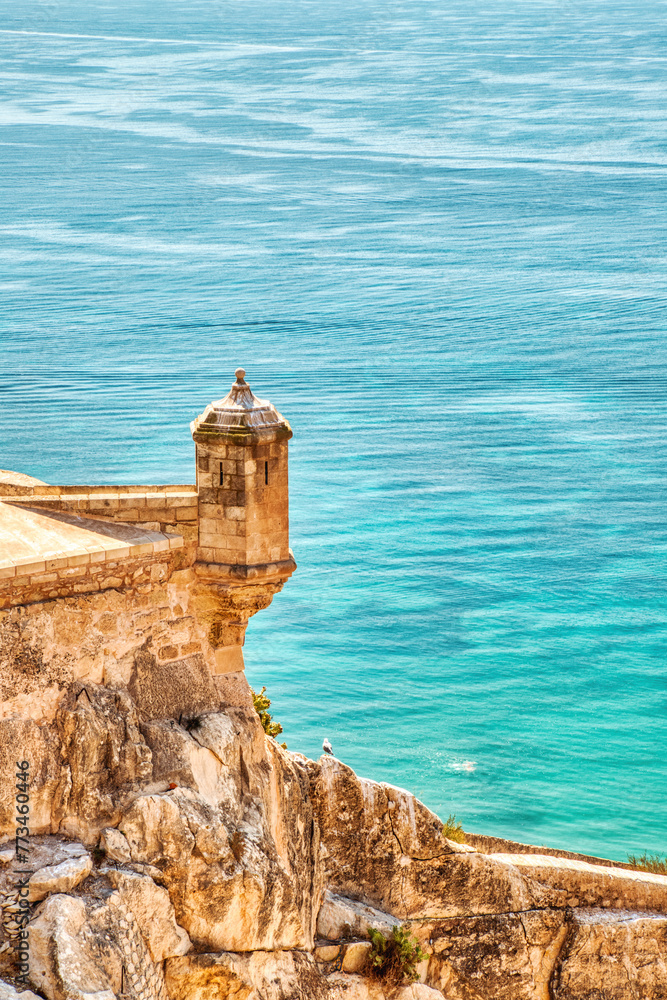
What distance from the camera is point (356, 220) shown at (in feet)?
422

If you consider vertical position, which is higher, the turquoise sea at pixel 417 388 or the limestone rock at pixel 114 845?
the turquoise sea at pixel 417 388

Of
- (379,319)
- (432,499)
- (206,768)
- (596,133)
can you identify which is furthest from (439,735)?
(596,133)

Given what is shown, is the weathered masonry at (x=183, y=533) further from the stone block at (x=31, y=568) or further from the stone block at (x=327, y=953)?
the stone block at (x=327, y=953)

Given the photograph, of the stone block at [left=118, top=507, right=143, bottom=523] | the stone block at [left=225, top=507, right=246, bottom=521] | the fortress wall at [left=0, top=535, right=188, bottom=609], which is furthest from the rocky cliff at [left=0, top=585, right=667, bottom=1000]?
the stone block at [left=225, top=507, right=246, bottom=521]

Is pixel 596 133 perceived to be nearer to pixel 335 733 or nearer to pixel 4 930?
pixel 335 733

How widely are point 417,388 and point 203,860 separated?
6973 centimetres

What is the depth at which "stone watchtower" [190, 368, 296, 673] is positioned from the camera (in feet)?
59.7

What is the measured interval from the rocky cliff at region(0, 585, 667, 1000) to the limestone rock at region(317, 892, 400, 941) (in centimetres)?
3

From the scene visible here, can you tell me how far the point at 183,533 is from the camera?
18578 millimetres

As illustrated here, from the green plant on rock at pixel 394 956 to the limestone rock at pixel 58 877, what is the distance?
5.41m

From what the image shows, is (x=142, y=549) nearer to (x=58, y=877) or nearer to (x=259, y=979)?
(x=58, y=877)

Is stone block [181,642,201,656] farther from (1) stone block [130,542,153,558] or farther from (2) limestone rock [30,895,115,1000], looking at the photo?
(2) limestone rock [30,895,115,1000]

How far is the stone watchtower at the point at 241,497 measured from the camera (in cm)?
1819

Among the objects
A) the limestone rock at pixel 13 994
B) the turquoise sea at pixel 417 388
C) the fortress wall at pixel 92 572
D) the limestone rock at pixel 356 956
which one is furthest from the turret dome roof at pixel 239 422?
the turquoise sea at pixel 417 388
